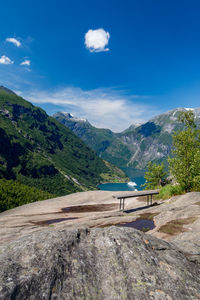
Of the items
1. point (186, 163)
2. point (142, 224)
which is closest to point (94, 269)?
point (142, 224)

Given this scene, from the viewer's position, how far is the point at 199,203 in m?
18.2

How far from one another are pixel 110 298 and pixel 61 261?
1934mm

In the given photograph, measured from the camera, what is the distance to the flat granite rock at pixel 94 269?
4984 mm

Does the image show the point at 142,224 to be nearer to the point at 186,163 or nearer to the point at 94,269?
the point at 94,269

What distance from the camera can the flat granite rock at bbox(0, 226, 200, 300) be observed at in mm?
4984

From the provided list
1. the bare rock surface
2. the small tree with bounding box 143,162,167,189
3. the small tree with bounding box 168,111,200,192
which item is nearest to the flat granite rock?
the bare rock surface

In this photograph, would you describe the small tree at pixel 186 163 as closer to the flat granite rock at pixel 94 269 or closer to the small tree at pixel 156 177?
the small tree at pixel 156 177

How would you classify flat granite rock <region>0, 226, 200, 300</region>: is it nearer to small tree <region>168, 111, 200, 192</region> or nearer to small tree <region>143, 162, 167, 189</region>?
small tree <region>168, 111, 200, 192</region>

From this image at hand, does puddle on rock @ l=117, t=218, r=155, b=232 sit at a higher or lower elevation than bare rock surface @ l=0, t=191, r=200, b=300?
lower

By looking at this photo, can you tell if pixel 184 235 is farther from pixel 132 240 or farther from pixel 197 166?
pixel 197 166

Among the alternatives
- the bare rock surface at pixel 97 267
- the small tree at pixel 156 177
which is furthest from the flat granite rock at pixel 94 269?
the small tree at pixel 156 177

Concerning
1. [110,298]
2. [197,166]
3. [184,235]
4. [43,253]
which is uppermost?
[197,166]

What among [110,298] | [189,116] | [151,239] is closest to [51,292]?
[110,298]

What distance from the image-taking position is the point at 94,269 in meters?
6.08
